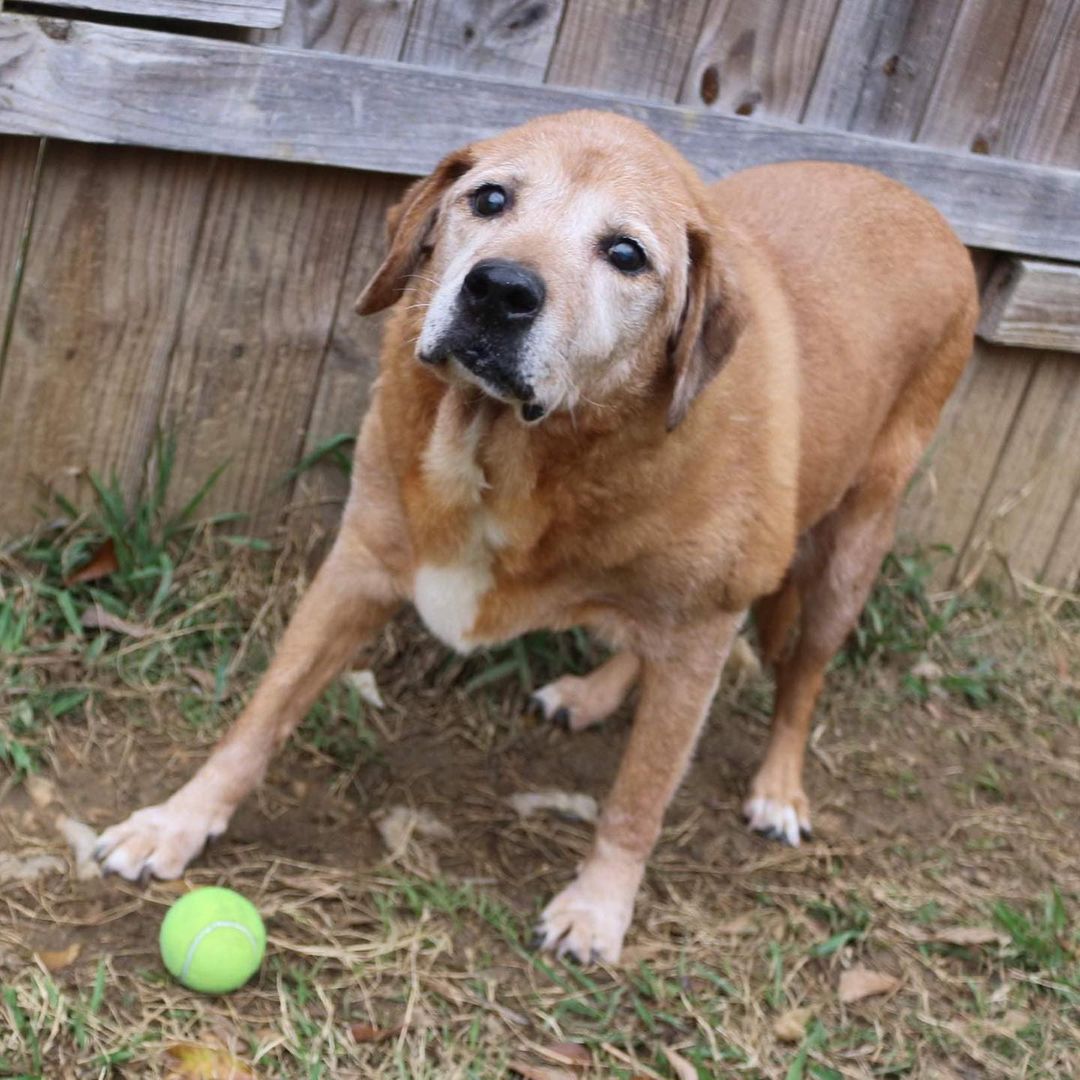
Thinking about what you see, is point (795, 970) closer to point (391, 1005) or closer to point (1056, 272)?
point (391, 1005)

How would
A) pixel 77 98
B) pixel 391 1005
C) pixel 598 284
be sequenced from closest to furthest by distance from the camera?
pixel 598 284 < pixel 391 1005 < pixel 77 98

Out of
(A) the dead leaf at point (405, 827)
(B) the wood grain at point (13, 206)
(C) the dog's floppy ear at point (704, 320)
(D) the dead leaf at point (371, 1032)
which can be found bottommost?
(A) the dead leaf at point (405, 827)

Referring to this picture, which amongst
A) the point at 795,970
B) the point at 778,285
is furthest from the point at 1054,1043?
the point at 778,285

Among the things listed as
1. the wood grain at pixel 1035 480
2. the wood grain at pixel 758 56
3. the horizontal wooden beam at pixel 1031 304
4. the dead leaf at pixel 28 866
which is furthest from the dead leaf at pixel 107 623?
the wood grain at pixel 1035 480

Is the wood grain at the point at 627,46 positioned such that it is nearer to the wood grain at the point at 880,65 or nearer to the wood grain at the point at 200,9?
the wood grain at the point at 880,65

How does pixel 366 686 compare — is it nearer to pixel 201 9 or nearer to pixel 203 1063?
pixel 203 1063

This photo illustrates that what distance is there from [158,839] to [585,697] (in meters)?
1.35

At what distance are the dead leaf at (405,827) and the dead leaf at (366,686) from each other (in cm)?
41

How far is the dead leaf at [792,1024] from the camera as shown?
3.18 metres

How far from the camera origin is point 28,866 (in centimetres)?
307

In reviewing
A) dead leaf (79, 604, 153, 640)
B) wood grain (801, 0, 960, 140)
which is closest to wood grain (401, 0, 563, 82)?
wood grain (801, 0, 960, 140)

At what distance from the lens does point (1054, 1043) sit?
3.29 meters

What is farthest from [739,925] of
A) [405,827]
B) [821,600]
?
[821,600]

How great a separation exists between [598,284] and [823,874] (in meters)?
1.78
